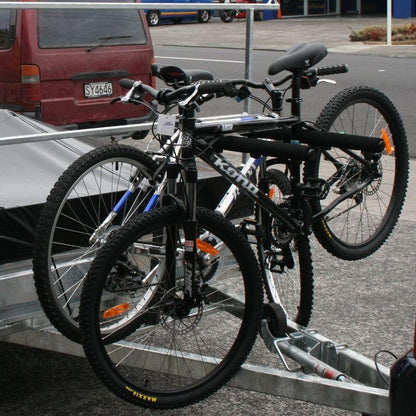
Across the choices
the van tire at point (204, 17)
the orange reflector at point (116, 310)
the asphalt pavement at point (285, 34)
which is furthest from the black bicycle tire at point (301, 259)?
the van tire at point (204, 17)

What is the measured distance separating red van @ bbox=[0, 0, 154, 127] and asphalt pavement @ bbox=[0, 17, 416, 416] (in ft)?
10.9

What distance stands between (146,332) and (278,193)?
92cm

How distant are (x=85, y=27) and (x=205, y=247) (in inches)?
238

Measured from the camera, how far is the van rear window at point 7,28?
28.6 feet

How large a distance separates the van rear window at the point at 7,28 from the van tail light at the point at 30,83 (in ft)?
1.13

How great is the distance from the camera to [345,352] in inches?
141

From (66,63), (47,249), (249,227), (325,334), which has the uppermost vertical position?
(66,63)

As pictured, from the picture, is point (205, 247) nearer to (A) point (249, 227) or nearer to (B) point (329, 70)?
(A) point (249, 227)

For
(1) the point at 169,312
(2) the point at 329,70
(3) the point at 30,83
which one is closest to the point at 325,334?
(2) the point at 329,70

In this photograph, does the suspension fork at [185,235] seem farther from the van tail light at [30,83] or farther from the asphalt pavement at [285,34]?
the asphalt pavement at [285,34]

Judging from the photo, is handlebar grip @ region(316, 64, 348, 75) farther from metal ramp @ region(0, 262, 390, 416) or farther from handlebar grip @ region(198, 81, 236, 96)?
metal ramp @ region(0, 262, 390, 416)

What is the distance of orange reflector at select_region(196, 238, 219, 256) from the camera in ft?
11.1

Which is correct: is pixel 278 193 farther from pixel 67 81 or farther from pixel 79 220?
pixel 67 81

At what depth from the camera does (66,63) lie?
28.8ft
